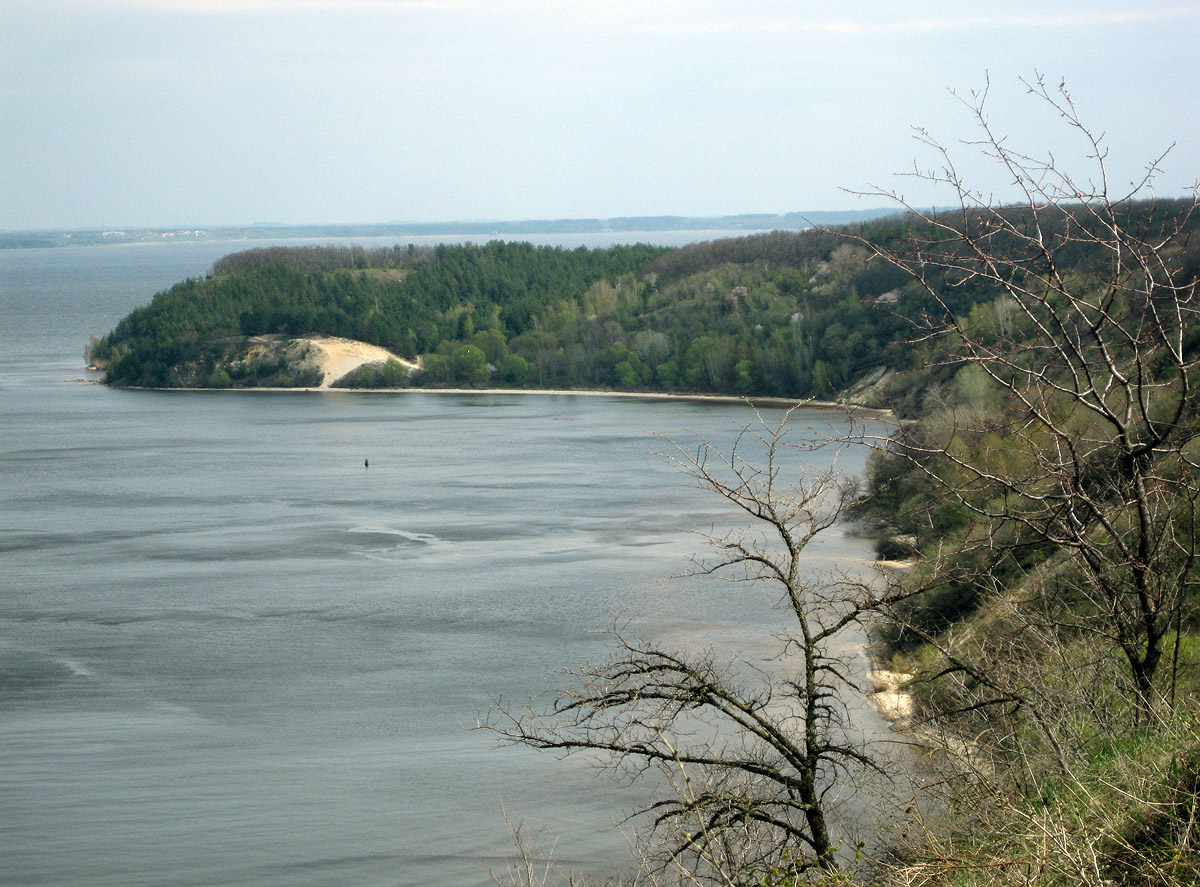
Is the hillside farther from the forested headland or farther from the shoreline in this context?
the shoreline

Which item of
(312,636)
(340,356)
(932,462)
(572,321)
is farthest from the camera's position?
(572,321)

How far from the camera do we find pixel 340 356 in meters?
99.0

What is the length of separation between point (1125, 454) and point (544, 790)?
15336mm

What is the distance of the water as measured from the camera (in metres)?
19.1

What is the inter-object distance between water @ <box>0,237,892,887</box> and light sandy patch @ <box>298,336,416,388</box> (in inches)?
1307

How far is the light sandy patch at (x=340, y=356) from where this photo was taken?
97.1 metres

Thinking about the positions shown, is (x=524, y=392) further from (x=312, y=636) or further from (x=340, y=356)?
(x=312, y=636)

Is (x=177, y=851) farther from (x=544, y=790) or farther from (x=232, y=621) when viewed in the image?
(x=232, y=621)

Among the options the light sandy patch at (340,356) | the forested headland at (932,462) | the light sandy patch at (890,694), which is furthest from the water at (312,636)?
the light sandy patch at (340,356)

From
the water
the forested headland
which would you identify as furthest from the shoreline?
the water

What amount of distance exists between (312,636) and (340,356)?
2807 inches

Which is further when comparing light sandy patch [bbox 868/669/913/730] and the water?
light sandy patch [bbox 868/669/913/730]

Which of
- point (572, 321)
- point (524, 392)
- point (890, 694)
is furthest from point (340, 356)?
point (890, 694)

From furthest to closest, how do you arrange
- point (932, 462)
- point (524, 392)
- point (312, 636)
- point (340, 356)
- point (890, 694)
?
point (340, 356) < point (524, 392) < point (932, 462) < point (312, 636) < point (890, 694)
